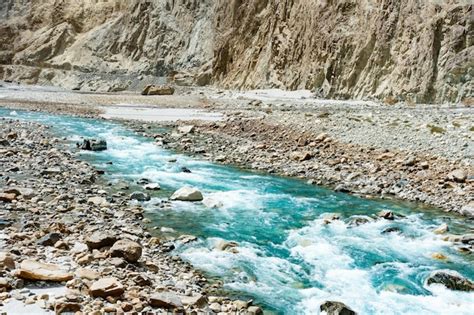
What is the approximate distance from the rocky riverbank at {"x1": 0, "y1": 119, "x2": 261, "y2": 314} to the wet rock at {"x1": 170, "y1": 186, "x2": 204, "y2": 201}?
4.34ft

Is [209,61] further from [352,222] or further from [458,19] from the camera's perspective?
[352,222]

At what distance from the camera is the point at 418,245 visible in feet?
32.4

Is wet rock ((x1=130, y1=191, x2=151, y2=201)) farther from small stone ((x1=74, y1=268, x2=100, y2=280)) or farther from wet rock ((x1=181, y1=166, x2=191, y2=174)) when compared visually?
small stone ((x1=74, y1=268, x2=100, y2=280))

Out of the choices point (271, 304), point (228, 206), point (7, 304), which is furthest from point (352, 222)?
point (7, 304)

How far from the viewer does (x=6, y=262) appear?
5.93 meters

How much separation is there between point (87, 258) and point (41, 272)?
32.4 inches

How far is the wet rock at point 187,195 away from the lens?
475 inches

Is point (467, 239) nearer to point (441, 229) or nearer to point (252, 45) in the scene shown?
point (441, 229)

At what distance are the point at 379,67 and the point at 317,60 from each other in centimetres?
856

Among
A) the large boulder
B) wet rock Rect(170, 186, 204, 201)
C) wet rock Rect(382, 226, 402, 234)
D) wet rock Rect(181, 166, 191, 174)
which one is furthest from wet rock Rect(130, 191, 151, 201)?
the large boulder

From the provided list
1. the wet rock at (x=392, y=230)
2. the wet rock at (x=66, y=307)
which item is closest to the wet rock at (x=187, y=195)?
the wet rock at (x=392, y=230)

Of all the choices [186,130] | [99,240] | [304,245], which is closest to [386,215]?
[304,245]

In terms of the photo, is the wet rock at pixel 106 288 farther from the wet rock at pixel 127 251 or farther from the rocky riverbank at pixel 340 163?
the rocky riverbank at pixel 340 163

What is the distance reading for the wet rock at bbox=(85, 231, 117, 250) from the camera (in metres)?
7.10
